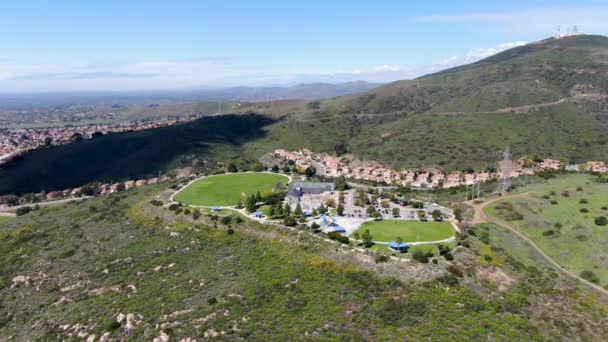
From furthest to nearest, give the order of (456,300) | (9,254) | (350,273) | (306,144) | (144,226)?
(306,144) < (144,226) < (9,254) < (350,273) < (456,300)

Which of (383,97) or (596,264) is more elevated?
(383,97)

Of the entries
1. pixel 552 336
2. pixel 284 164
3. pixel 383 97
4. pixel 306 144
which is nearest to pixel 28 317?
pixel 552 336

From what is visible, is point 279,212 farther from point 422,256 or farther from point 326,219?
point 422,256

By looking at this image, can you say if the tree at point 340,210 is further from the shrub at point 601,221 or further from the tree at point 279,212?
the shrub at point 601,221

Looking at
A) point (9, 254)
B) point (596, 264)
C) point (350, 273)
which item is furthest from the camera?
point (9, 254)

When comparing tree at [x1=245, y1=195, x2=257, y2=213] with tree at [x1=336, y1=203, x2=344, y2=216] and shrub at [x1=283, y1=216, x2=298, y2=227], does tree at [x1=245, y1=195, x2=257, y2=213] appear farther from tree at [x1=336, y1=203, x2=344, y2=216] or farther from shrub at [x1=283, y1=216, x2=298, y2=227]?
tree at [x1=336, y1=203, x2=344, y2=216]

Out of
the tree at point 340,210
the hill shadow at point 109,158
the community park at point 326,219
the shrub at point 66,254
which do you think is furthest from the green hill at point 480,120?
the shrub at point 66,254

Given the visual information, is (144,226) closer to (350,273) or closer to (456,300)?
(350,273)

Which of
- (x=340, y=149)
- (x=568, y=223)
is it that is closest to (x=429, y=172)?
(x=340, y=149)
